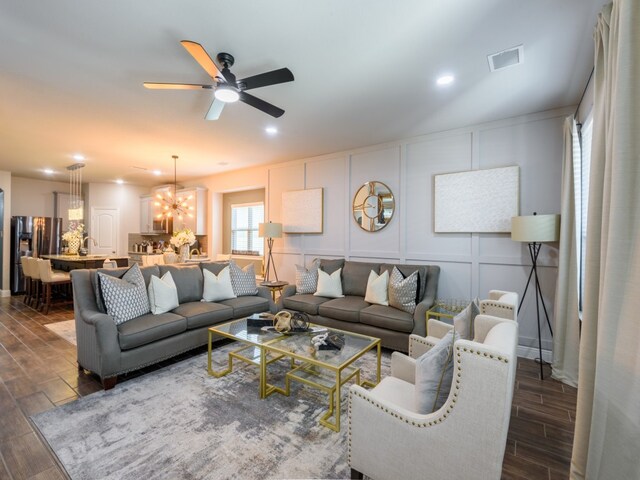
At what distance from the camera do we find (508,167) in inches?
143

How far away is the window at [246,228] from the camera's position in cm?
701

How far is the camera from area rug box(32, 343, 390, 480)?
1798mm

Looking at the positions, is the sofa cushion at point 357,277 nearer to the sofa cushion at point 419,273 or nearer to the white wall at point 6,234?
the sofa cushion at point 419,273

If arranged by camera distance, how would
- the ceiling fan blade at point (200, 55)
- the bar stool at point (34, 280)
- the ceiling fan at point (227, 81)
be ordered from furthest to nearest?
the bar stool at point (34, 280)
the ceiling fan at point (227, 81)
the ceiling fan blade at point (200, 55)

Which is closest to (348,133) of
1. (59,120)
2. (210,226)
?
(59,120)

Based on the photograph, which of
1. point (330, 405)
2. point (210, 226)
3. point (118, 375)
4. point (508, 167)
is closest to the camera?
point (330, 405)

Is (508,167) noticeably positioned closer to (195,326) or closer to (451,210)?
(451,210)

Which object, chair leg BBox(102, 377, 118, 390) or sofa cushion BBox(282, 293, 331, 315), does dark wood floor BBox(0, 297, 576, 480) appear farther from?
sofa cushion BBox(282, 293, 331, 315)

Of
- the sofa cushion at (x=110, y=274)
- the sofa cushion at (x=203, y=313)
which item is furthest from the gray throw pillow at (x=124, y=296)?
the sofa cushion at (x=203, y=313)

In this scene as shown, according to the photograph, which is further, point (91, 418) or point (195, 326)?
point (195, 326)

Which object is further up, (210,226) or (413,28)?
(413,28)

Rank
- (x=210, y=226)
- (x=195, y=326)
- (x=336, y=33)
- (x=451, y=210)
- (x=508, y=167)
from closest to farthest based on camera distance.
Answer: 1. (x=336, y=33)
2. (x=195, y=326)
3. (x=508, y=167)
4. (x=451, y=210)
5. (x=210, y=226)

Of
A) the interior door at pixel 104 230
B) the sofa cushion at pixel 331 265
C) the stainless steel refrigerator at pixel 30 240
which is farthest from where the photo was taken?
the interior door at pixel 104 230

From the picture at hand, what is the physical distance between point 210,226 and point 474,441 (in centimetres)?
708
